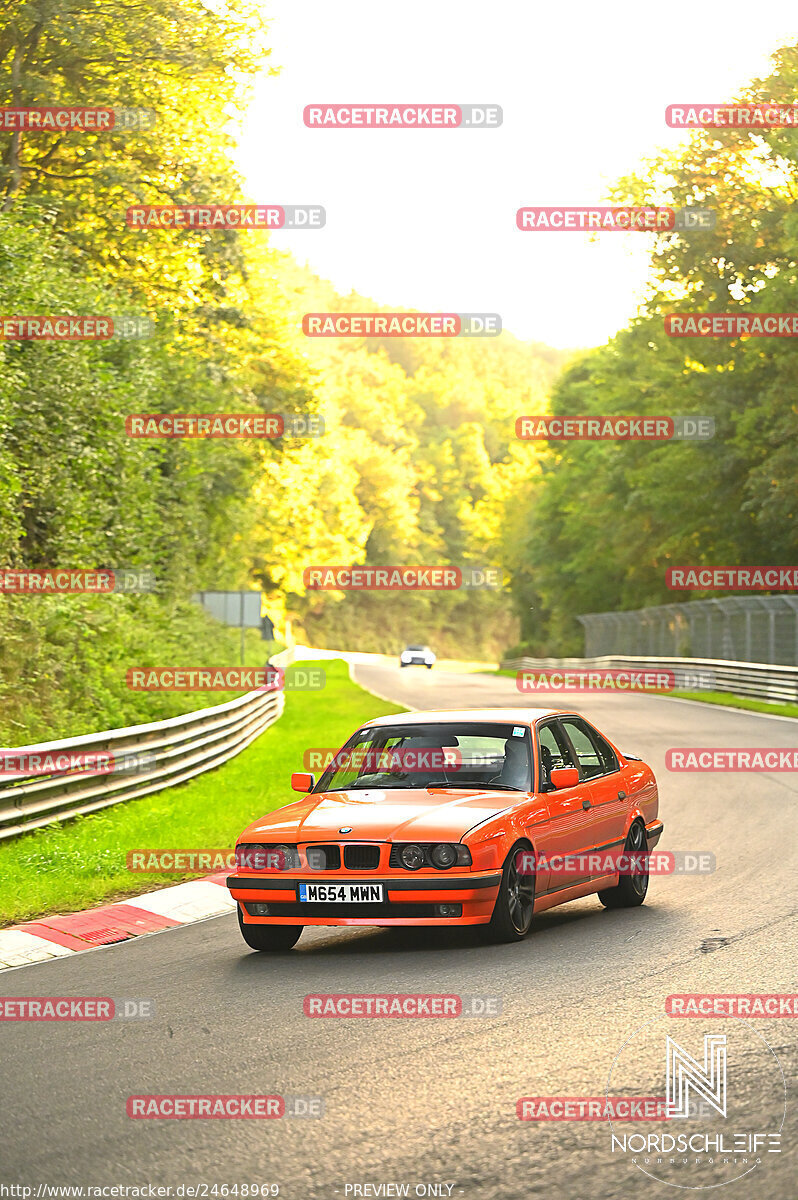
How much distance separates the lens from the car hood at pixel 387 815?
8297 millimetres

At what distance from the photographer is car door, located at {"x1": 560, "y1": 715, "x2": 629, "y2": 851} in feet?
32.1

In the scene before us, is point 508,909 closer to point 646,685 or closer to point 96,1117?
point 96,1117

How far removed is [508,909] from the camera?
27.8 feet

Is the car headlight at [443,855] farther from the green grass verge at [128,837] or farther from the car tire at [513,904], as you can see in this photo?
the green grass verge at [128,837]

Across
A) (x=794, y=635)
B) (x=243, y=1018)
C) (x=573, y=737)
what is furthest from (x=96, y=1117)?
(x=794, y=635)

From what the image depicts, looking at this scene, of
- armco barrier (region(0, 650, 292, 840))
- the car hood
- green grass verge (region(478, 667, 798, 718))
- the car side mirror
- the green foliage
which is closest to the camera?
the car hood

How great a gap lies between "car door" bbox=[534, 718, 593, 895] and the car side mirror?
5 centimetres

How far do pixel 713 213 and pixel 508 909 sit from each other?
42.6 meters

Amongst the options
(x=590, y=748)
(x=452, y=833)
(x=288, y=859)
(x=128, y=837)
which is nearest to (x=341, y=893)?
(x=288, y=859)

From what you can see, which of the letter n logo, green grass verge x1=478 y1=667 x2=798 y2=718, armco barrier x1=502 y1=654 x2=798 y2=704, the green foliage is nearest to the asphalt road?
the letter n logo

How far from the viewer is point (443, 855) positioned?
8.19m

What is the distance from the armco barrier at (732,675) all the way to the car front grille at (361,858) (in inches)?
1079

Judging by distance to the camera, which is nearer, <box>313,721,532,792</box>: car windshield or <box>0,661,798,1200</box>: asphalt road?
<box>0,661,798,1200</box>: asphalt road

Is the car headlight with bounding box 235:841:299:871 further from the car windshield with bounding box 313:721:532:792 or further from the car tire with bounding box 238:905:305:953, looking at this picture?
the car windshield with bounding box 313:721:532:792
